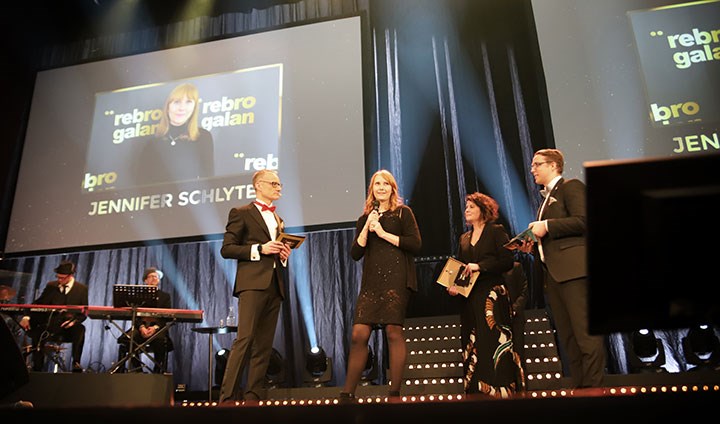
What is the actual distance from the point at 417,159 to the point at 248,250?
9.60 ft

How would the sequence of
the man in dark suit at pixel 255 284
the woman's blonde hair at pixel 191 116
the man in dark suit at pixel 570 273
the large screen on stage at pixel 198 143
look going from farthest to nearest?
the woman's blonde hair at pixel 191 116 → the large screen on stage at pixel 198 143 → the man in dark suit at pixel 255 284 → the man in dark suit at pixel 570 273

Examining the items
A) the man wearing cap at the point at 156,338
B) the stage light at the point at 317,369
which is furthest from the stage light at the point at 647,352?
the man wearing cap at the point at 156,338

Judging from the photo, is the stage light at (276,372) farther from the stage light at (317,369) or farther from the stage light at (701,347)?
the stage light at (701,347)

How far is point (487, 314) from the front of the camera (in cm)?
355

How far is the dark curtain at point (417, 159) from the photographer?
578 centimetres

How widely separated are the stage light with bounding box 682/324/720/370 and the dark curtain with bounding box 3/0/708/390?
1238mm

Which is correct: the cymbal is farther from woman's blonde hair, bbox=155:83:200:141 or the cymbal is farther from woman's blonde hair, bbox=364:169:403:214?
woman's blonde hair, bbox=364:169:403:214

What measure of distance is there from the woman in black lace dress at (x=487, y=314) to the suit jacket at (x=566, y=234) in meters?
0.41

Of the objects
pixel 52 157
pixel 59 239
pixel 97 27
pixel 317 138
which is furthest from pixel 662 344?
pixel 97 27

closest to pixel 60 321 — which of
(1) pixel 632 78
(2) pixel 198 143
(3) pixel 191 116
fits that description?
(2) pixel 198 143

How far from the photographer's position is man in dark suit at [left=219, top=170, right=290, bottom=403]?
11.0 feet

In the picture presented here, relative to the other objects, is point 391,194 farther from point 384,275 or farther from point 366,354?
point 366,354

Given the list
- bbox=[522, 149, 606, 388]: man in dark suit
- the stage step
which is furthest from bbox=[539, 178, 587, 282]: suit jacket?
the stage step

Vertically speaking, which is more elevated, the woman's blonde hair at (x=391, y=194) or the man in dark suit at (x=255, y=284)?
the woman's blonde hair at (x=391, y=194)
